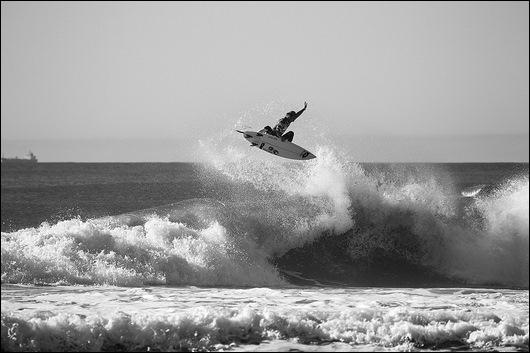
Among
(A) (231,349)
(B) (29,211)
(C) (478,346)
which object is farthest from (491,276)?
(B) (29,211)

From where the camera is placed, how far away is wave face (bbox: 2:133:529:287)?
21.3m

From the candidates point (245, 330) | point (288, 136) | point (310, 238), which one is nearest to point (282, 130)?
point (288, 136)

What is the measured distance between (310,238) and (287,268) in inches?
118

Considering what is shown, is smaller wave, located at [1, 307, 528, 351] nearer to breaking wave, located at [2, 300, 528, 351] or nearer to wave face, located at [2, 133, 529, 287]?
breaking wave, located at [2, 300, 528, 351]

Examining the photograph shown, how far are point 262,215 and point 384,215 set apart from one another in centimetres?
544

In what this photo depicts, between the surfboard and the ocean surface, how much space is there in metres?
2.47

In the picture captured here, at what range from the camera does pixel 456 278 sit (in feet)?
77.8

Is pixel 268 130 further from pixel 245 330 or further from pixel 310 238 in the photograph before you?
pixel 245 330

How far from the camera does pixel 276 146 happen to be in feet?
91.5

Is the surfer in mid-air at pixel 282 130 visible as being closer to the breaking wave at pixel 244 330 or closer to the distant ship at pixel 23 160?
the breaking wave at pixel 244 330

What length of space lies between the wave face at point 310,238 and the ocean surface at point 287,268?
7cm

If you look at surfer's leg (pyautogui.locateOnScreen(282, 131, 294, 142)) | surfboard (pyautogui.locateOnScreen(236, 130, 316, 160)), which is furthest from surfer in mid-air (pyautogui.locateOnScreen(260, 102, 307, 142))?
surfboard (pyautogui.locateOnScreen(236, 130, 316, 160))

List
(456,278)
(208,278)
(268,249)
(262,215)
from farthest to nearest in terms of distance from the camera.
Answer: (262,215) < (268,249) < (456,278) < (208,278)

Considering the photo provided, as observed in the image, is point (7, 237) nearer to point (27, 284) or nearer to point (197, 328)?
point (27, 284)
